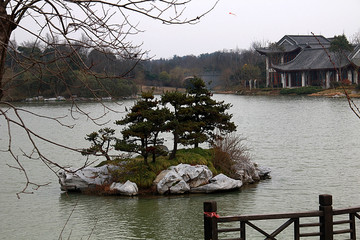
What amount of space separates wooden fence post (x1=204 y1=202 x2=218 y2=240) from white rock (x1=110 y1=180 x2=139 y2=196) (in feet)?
22.4

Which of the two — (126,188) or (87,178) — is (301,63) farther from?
(126,188)

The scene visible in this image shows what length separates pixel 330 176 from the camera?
46.2ft

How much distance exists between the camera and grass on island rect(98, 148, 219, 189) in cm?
1193

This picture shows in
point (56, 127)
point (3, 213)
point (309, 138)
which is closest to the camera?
point (3, 213)

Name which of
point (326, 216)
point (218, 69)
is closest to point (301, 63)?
point (218, 69)

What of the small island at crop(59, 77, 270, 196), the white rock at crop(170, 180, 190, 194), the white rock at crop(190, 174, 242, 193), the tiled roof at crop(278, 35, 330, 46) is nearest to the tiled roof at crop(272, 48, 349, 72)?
the tiled roof at crop(278, 35, 330, 46)

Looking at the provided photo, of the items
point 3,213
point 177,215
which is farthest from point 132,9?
point 3,213

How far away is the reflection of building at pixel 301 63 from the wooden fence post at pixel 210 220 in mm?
47051

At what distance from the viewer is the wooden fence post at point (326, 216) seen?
16.3 feet

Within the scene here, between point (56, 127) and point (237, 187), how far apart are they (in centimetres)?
1933

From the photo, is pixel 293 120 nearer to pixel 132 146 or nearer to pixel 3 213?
pixel 132 146

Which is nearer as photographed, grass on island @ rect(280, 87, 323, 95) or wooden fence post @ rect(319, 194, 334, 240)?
wooden fence post @ rect(319, 194, 334, 240)

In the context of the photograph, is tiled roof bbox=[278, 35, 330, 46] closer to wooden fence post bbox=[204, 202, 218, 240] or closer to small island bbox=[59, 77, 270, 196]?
small island bbox=[59, 77, 270, 196]

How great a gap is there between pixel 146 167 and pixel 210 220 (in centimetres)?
733
